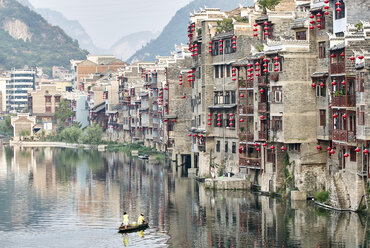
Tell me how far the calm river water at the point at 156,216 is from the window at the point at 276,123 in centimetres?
616

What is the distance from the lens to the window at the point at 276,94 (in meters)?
80.9

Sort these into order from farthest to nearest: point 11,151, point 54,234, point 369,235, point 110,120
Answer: point 110,120
point 11,151
point 54,234
point 369,235

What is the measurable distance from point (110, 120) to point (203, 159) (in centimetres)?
8902

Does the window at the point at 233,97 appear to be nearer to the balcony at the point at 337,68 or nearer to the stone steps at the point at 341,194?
the balcony at the point at 337,68

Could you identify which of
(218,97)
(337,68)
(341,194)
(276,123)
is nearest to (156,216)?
(276,123)

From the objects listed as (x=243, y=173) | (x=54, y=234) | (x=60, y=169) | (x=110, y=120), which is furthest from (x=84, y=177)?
(x=110, y=120)

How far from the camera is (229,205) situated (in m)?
80.9

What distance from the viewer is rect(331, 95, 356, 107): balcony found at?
234 feet

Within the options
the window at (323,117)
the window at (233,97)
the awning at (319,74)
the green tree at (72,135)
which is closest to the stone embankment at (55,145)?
the green tree at (72,135)

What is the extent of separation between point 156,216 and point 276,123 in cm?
1322

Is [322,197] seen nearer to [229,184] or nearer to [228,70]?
[229,184]

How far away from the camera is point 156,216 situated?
7775 cm

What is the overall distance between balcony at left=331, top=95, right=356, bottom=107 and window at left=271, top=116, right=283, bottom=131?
7.14 m

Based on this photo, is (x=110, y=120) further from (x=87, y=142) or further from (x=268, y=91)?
(x=268, y=91)
